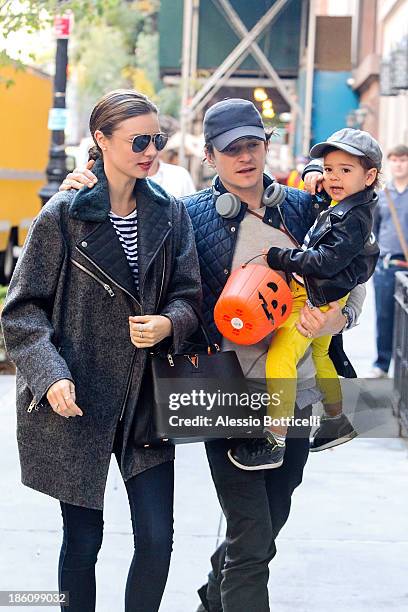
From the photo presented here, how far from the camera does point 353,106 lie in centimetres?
2725

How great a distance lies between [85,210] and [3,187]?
12858mm

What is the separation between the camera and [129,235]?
3596 mm

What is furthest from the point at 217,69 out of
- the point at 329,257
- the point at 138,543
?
the point at 138,543

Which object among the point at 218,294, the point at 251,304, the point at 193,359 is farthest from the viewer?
the point at 218,294

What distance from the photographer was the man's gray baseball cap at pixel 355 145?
11.9 feet

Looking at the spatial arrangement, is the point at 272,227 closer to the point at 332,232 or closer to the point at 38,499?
the point at 332,232

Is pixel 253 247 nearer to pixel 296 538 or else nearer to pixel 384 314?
pixel 296 538

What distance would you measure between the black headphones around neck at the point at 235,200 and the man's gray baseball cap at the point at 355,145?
19cm

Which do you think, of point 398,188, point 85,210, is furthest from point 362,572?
point 398,188

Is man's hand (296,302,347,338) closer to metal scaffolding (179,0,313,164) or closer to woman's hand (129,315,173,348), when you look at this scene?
woman's hand (129,315,173,348)

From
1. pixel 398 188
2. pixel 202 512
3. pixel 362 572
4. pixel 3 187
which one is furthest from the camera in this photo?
pixel 3 187

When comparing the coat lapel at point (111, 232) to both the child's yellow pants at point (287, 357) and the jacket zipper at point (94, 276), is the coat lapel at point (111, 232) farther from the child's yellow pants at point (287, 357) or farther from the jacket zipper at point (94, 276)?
the child's yellow pants at point (287, 357)

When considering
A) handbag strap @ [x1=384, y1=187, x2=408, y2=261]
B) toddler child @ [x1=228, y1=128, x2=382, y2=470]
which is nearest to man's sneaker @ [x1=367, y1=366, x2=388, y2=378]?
handbag strap @ [x1=384, y1=187, x2=408, y2=261]

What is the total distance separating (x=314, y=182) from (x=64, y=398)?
120 cm
